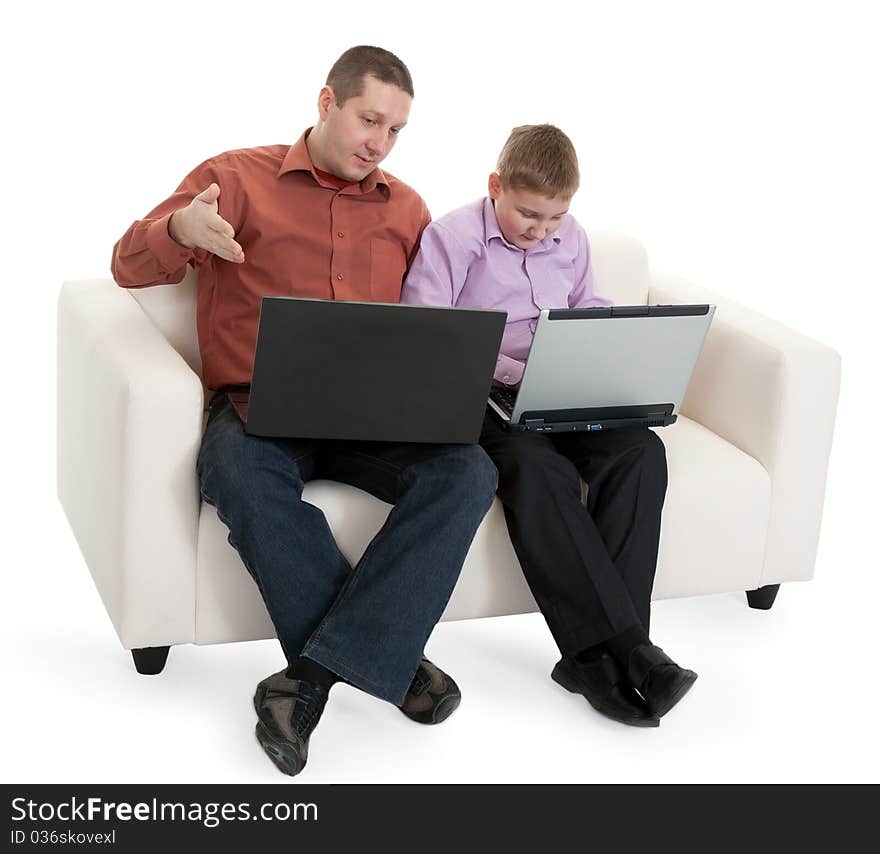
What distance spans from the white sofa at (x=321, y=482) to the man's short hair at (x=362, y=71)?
556 mm

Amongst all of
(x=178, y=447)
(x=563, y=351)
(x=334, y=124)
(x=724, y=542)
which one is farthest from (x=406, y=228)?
(x=724, y=542)

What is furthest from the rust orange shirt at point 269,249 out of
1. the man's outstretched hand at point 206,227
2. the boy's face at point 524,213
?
the boy's face at point 524,213

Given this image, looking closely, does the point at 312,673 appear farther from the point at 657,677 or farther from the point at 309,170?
the point at 309,170

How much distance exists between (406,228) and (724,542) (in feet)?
3.10

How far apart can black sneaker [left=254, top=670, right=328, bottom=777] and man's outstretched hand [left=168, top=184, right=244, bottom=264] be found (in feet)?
2.69

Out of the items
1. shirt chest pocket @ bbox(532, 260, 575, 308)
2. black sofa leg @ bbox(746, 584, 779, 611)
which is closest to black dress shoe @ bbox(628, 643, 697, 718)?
black sofa leg @ bbox(746, 584, 779, 611)

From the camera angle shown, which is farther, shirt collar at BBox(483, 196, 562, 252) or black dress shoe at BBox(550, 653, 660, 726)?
shirt collar at BBox(483, 196, 562, 252)

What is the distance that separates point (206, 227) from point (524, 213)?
669 mm

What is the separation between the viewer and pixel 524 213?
10.9ft

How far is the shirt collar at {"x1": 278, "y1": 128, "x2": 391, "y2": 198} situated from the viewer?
3.31 m

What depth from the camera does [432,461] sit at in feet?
10.1

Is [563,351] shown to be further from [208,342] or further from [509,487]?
[208,342]

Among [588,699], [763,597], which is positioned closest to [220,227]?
[588,699]

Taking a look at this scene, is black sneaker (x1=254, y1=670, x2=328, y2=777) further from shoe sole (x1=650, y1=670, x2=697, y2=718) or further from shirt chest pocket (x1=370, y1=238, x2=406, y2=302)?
shirt chest pocket (x1=370, y1=238, x2=406, y2=302)
